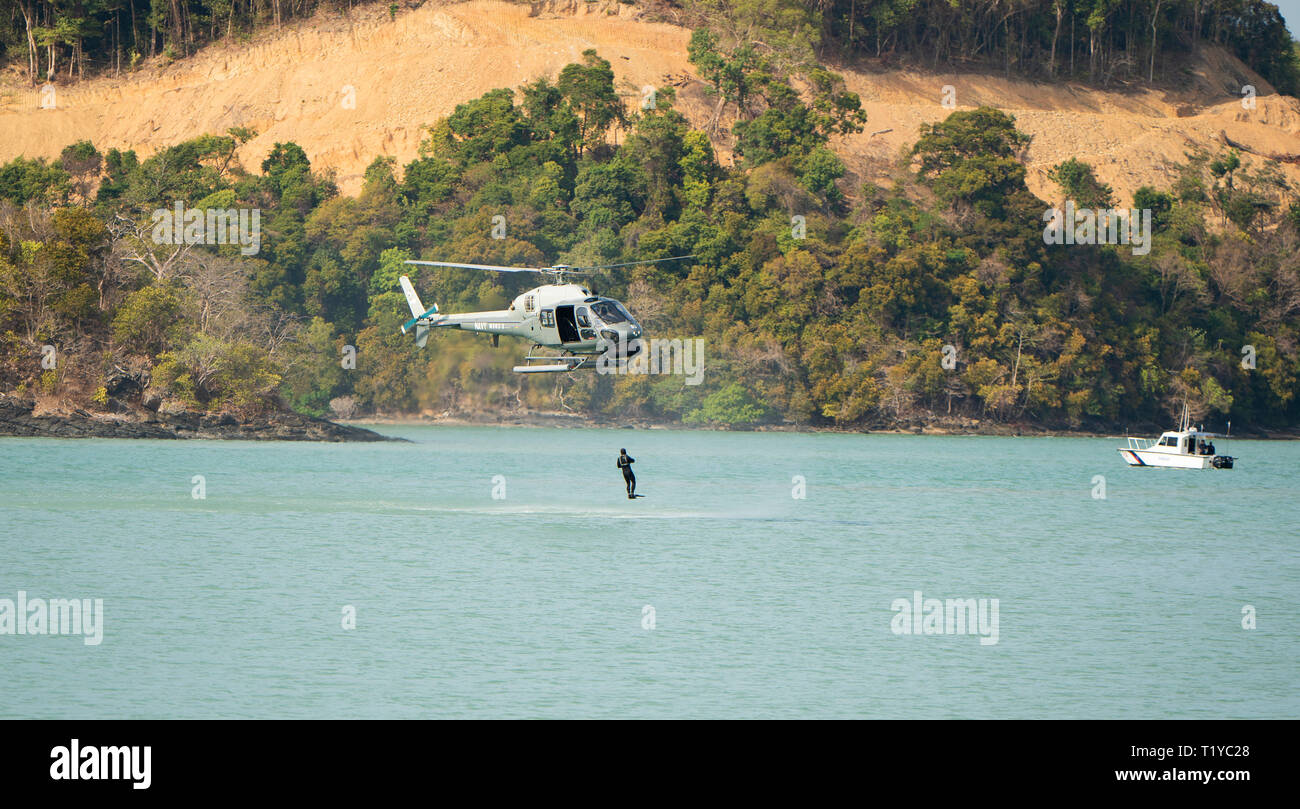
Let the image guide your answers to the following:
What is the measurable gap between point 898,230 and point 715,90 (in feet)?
81.7

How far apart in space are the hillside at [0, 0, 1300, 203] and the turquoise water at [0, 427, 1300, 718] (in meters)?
59.4

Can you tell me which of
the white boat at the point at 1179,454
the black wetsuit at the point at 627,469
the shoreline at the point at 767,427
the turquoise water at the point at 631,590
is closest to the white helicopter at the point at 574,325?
the black wetsuit at the point at 627,469

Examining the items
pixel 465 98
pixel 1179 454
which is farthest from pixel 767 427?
pixel 465 98

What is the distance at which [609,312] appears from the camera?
140 ft

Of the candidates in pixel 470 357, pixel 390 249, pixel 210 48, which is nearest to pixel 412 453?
pixel 470 357

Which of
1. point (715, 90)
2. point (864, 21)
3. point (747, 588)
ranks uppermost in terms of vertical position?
point (864, 21)

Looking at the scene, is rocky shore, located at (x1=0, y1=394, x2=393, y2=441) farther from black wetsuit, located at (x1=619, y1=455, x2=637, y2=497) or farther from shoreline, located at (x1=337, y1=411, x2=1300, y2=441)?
black wetsuit, located at (x1=619, y1=455, x2=637, y2=497)

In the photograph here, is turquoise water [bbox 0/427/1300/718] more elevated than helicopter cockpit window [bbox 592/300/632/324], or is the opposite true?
helicopter cockpit window [bbox 592/300/632/324]

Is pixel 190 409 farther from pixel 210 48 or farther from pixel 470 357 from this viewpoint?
pixel 210 48

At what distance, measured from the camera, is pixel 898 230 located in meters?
106

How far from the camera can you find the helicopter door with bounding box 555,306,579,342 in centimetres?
4262

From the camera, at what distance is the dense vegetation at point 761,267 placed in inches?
3932

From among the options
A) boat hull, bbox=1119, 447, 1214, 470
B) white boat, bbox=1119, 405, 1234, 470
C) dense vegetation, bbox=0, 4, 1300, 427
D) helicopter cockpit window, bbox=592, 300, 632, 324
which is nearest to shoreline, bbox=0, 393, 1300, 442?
dense vegetation, bbox=0, 4, 1300, 427

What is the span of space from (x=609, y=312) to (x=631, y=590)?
387 inches
